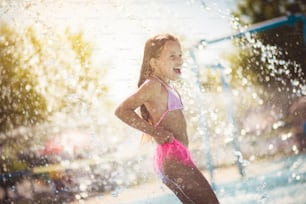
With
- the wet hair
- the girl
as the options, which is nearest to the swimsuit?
the girl

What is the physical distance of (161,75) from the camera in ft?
8.90

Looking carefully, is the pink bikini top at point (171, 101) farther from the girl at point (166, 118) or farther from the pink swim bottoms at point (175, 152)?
the pink swim bottoms at point (175, 152)

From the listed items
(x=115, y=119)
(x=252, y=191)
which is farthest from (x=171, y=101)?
(x=115, y=119)

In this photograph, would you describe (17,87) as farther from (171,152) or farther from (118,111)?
(171,152)

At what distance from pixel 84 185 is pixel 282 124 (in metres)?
7.51

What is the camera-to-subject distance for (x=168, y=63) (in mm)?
2723

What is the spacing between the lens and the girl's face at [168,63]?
2.71 meters

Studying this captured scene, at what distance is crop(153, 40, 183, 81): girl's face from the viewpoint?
8.90ft

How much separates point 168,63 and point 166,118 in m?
0.39

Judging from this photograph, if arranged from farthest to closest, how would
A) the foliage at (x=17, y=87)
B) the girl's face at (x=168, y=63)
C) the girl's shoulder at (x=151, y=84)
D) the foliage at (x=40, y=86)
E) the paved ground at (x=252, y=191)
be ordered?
1. the foliage at (x=17, y=87)
2. the foliage at (x=40, y=86)
3. the paved ground at (x=252, y=191)
4. the girl's face at (x=168, y=63)
5. the girl's shoulder at (x=151, y=84)

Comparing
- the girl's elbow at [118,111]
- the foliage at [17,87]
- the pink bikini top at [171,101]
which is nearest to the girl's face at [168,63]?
the pink bikini top at [171,101]

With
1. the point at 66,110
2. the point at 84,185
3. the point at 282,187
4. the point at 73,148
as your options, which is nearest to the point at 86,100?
the point at 66,110

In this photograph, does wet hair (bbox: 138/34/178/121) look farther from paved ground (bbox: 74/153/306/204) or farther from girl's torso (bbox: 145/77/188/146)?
paved ground (bbox: 74/153/306/204)

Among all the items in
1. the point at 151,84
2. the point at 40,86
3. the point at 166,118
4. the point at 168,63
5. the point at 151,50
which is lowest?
the point at 166,118
